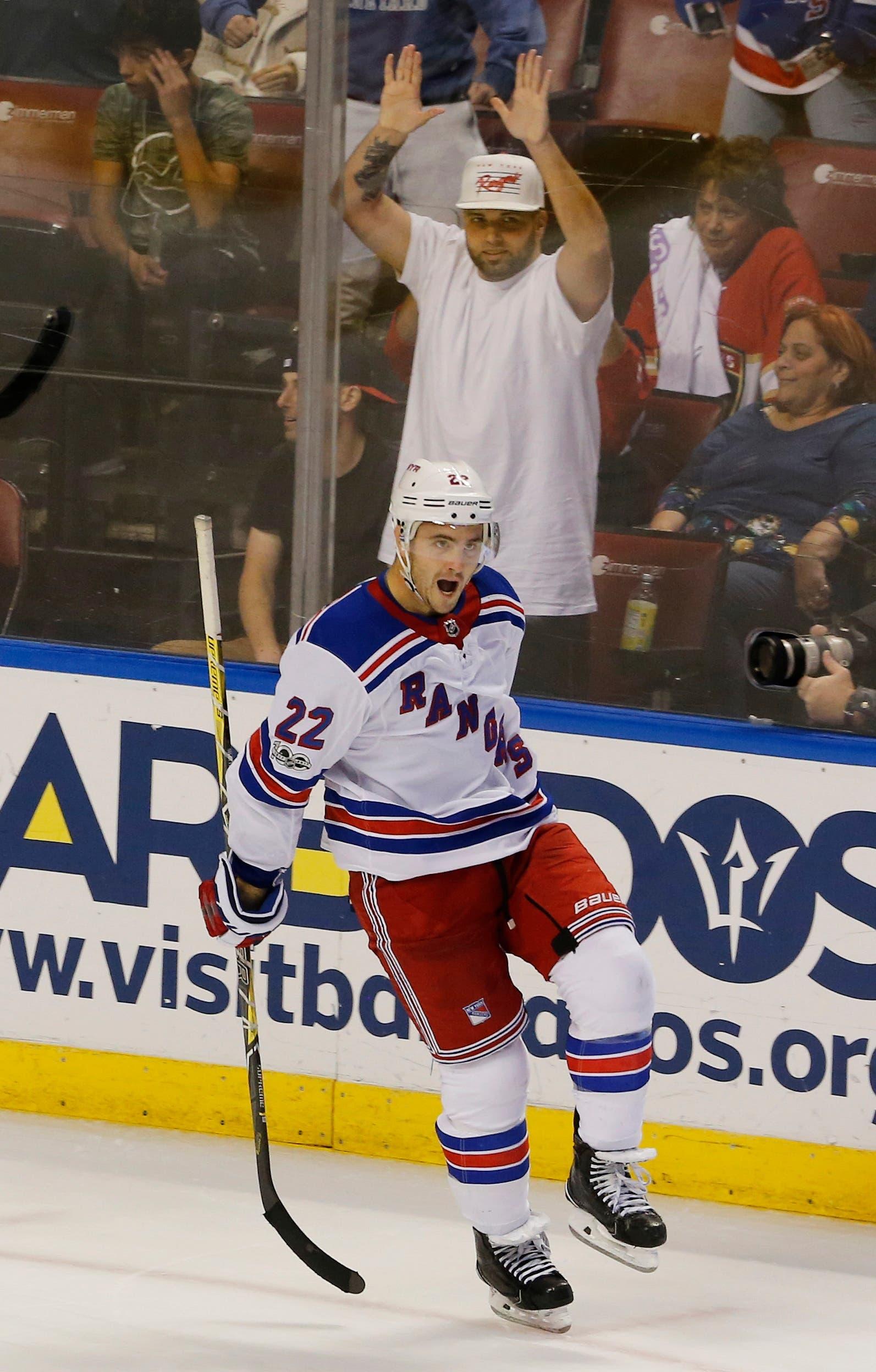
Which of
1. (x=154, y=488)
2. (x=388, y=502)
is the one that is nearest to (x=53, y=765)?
(x=154, y=488)

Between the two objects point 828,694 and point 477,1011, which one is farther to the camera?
point 828,694

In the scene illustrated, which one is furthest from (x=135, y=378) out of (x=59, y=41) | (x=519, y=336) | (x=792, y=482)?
(x=792, y=482)

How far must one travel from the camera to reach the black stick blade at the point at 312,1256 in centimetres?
276

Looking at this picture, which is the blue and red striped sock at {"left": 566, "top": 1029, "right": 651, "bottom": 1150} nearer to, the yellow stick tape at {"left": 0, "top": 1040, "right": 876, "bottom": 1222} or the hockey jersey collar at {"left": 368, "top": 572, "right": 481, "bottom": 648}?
the hockey jersey collar at {"left": 368, "top": 572, "right": 481, "bottom": 648}

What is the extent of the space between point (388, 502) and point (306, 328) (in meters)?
0.39

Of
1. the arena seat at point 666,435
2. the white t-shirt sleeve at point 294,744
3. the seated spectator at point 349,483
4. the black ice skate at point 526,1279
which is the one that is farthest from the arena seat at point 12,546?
the black ice skate at point 526,1279

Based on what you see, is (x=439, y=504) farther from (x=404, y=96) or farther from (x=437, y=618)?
(x=404, y=96)

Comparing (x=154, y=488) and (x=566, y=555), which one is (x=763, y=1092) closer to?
(x=566, y=555)

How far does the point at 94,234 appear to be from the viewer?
3.72 meters

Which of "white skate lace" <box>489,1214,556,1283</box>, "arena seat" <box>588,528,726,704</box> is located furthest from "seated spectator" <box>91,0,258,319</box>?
"white skate lace" <box>489,1214,556,1283</box>

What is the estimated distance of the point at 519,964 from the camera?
3396 mm

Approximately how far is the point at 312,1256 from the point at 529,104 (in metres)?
2.15

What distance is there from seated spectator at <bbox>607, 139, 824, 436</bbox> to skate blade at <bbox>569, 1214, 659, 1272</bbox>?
157 centimetres

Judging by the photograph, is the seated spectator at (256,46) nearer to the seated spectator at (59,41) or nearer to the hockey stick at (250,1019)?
the seated spectator at (59,41)
